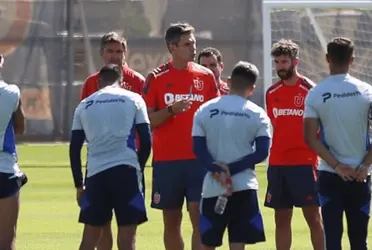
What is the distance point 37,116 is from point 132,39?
10.5 feet

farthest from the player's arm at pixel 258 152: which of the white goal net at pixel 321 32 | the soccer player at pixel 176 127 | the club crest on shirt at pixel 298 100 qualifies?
the white goal net at pixel 321 32

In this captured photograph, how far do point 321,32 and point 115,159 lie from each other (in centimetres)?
1621

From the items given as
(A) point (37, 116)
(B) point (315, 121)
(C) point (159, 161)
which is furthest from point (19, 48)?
(B) point (315, 121)

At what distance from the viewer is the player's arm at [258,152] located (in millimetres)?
9906

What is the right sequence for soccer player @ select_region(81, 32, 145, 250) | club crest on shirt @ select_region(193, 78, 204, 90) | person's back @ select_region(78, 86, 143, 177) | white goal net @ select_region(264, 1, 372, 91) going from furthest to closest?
white goal net @ select_region(264, 1, 372, 91) < soccer player @ select_region(81, 32, 145, 250) < club crest on shirt @ select_region(193, 78, 204, 90) < person's back @ select_region(78, 86, 143, 177)

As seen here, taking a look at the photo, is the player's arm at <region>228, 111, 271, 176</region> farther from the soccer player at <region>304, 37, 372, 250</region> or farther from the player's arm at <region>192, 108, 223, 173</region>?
the soccer player at <region>304, 37, 372, 250</region>

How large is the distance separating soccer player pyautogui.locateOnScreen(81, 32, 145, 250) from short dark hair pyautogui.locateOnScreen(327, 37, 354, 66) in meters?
2.72

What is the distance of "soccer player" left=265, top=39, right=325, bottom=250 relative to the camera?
39.4 ft

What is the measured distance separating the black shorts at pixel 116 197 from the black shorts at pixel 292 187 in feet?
6.67

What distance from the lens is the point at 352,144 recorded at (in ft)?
32.9

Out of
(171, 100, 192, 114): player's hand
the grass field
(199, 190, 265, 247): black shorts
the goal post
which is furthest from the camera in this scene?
the goal post

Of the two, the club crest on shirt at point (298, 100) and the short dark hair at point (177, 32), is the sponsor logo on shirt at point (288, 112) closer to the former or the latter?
the club crest on shirt at point (298, 100)

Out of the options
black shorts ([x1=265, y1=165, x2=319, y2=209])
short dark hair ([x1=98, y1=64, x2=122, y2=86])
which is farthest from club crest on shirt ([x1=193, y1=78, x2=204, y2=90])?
short dark hair ([x1=98, y1=64, x2=122, y2=86])

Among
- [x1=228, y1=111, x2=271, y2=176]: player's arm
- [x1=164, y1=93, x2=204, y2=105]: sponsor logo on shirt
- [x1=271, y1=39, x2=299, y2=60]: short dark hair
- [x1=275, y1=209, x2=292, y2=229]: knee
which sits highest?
[x1=271, y1=39, x2=299, y2=60]: short dark hair
